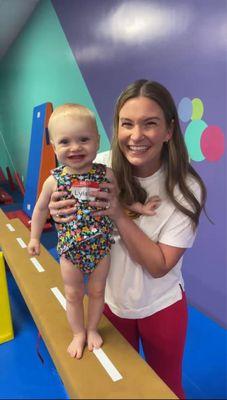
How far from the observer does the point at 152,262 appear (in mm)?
979

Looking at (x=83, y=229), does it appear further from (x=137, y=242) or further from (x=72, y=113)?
(x=72, y=113)

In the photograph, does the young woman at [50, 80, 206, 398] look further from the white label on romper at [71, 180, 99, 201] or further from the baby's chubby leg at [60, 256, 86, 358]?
the baby's chubby leg at [60, 256, 86, 358]

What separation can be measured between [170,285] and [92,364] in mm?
356

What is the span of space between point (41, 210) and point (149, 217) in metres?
0.35

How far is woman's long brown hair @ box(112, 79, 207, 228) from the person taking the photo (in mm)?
975

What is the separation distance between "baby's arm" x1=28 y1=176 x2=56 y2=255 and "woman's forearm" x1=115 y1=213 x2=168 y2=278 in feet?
0.75

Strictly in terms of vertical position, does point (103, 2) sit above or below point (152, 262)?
above

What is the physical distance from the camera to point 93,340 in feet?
3.38

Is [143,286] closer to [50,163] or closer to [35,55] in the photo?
[50,163]

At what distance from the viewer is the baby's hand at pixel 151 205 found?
1.02 meters

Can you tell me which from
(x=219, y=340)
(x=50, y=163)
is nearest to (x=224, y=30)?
(x=219, y=340)

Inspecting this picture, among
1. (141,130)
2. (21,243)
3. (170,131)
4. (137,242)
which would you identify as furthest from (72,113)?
(21,243)

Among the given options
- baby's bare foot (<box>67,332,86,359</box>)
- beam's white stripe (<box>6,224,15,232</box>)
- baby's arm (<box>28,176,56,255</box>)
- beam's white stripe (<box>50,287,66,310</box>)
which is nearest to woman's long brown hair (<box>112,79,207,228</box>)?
baby's arm (<box>28,176,56,255</box>)

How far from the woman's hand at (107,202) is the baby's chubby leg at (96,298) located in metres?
0.14
